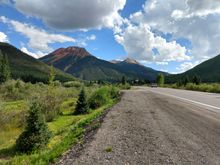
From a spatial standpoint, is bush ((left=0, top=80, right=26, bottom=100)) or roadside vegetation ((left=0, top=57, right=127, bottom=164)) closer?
roadside vegetation ((left=0, top=57, right=127, bottom=164))

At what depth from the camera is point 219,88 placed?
108ft

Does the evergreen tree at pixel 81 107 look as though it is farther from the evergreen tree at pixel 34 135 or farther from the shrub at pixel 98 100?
the evergreen tree at pixel 34 135

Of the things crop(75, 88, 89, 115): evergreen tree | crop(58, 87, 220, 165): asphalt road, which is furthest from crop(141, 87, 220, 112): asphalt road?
crop(75, 88, 89, 115): evergreen tree

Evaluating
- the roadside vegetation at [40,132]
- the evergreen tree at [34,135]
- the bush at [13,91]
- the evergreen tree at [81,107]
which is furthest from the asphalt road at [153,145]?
the bush at [13,91]

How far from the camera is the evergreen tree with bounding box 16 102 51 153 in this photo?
27.5ft

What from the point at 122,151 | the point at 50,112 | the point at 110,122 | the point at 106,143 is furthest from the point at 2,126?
the point at 122,151

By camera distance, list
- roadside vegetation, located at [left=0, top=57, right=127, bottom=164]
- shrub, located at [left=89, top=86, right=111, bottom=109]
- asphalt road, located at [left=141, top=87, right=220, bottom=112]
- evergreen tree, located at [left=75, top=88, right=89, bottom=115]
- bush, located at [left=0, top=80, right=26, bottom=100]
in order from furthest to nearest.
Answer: bush, located at [left=0, top=80, right=26, bottom=100] → shrub, located at [left=89, top=86, right=111, bottom=109] → evergreen tree, located at [left=75, top=88, right=89, bottom=115] → asphalt road, located at [left=141, top=87, right=220, bottom=112] → roadside vegetation, located at [left=0, top=57, right=127, bottom=164]

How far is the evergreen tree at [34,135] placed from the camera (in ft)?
27.5

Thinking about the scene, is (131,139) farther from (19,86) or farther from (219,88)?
(19,86)

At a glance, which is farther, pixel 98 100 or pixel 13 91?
pixel 13 91

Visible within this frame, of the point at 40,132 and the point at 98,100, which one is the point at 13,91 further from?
the point at 40,132

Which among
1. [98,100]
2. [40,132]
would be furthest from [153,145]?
[98,100]

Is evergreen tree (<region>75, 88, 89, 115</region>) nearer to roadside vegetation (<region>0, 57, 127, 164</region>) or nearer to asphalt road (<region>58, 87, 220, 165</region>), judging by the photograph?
roadside vegetation (<region>0, 57, 127, 164</region>)

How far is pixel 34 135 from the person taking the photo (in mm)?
8555
